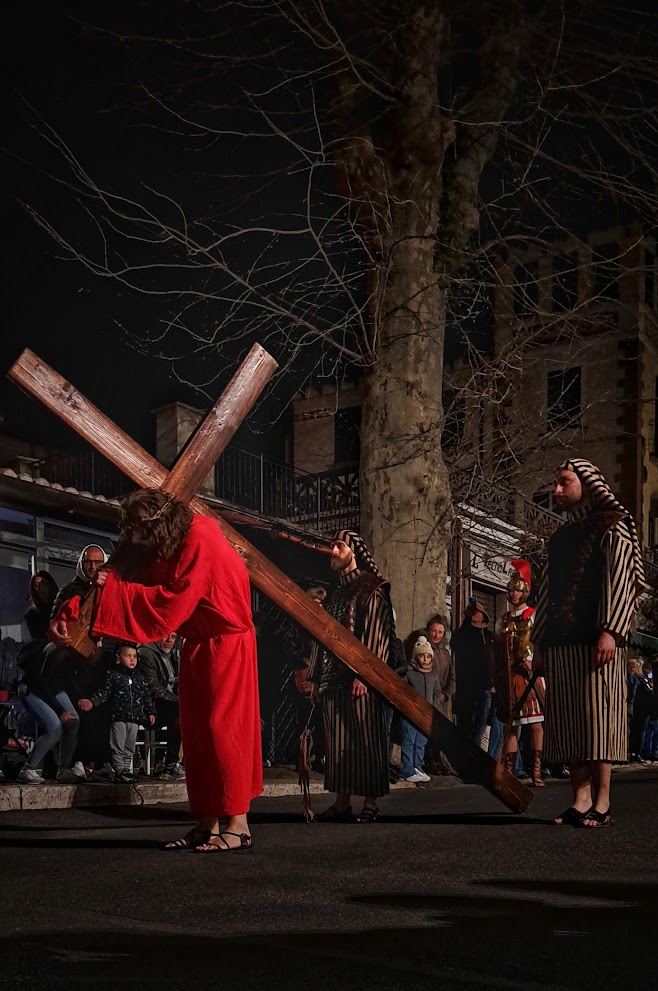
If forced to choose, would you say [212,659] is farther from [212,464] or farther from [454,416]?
[454,416]

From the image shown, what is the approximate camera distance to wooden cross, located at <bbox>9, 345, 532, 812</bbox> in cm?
658

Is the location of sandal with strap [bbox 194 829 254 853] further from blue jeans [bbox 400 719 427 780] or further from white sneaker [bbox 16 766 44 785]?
blue jeans [bbox 400 719 427 780]

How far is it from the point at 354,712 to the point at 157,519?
307cm

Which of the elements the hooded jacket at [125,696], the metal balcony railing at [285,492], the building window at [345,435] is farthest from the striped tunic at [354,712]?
the building window at [345,435]

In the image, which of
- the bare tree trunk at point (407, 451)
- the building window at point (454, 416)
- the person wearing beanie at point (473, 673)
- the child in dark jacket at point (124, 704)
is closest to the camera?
the child in dark jacket at point (124, 704)

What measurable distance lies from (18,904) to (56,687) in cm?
630

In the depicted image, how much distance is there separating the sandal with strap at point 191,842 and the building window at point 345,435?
2863cm

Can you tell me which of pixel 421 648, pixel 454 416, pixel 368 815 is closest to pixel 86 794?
pixel 368 815

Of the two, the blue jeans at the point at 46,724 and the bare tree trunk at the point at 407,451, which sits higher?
the bare tree trunk at the point at 407,451

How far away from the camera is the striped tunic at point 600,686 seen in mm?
6945

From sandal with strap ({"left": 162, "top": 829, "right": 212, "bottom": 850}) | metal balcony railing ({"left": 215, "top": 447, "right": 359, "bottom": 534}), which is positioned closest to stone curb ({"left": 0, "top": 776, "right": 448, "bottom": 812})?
sandal with strap ({"left": 162, "top": 829, "right": 212, "bottom": 850})

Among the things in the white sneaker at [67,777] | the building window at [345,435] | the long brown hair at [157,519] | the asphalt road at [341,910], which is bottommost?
the white sneaker at [67,777]

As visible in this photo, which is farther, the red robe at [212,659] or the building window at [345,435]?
the building window at [345,435]

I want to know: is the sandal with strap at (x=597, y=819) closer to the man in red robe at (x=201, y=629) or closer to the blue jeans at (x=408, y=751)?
the man in red robe at (x=201, y=629)
